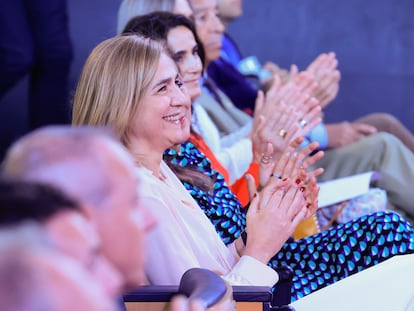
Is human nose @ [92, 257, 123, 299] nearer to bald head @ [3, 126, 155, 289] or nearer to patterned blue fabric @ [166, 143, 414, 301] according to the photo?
bald head @ [3, 126, 155, 289]

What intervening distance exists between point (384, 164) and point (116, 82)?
160 cm

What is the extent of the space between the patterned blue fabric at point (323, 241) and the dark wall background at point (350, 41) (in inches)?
110

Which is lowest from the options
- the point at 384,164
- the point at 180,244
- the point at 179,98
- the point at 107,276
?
the point at 384,164

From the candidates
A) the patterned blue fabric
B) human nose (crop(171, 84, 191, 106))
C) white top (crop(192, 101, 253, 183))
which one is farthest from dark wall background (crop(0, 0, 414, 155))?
human nose (crop(171, 84, 191, 106))

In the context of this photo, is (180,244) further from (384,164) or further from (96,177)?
(384,164)

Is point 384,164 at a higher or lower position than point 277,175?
lower

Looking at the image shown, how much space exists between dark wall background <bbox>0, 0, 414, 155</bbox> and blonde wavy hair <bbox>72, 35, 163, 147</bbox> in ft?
10.5

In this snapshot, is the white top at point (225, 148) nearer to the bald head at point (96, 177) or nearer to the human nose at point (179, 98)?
the human nose at point (179, 98)

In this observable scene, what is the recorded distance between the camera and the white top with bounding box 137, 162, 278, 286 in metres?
1.42

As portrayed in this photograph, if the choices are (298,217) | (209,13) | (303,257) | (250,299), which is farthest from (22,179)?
(209,13)

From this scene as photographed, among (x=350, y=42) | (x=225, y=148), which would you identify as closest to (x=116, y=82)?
(x=225, y=148)

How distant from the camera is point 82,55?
14.4 feet

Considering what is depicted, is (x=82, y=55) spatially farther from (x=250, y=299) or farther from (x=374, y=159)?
(x=250, y=299)

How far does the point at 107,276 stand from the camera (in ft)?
2.15
